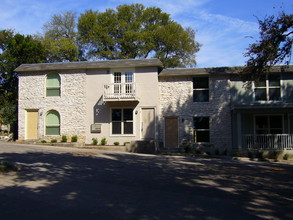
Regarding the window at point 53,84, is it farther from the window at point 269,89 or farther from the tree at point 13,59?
the window at point 269,89

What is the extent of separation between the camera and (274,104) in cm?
1897

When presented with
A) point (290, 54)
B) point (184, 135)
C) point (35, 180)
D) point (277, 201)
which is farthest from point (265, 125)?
point (35, 180)

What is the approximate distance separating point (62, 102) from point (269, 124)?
1446 centimetres

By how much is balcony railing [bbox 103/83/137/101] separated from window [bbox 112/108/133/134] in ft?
4.48

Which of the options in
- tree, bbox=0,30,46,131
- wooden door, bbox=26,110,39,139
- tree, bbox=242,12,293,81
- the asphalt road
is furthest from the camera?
tree, bbox=0,30,46,131

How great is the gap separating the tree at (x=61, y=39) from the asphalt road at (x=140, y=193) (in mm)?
26486

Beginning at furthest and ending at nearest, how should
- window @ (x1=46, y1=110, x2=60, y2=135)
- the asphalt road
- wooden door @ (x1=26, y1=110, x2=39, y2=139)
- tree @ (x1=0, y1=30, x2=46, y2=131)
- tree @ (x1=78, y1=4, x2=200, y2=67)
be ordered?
tree @ (x1=78, y1=4, x2=200, y2=67) < tree @ (x1=0, y1=30, x2=46, y2=131) < wooden door @ (x1=26, y1=110, x2=39, y2=139) < window @ (x1=46, y1=110, x2=60, y2=135) < the asphalt road

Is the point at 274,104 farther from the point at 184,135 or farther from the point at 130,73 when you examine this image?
the point at 130,73

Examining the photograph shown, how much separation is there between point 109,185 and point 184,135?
516 inches

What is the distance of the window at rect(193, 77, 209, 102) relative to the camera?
2125 cm

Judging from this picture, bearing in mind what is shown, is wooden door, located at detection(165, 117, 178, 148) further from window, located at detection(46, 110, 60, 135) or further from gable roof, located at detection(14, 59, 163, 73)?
window, located at detection(46, 110, 60, 135)

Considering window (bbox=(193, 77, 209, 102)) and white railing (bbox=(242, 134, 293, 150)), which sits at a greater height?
window (bbox=(193, 77, 209, 102))

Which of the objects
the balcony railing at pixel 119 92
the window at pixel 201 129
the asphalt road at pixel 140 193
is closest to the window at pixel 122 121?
the balcony railing at pixel 119 92

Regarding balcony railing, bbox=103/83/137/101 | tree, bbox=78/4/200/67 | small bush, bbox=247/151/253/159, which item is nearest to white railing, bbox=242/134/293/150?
small bush, bbox=247/151/253/159
